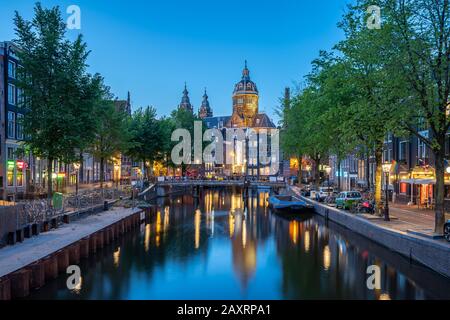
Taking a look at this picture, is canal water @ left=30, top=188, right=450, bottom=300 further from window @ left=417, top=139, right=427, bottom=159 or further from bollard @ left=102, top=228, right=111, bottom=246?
window @ left=417, top=139, right=427, bottom=159

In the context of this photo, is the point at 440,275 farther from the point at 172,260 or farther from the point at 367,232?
the point at 172,260

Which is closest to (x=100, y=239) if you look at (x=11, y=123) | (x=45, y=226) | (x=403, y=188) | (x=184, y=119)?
(x=45, y=226)

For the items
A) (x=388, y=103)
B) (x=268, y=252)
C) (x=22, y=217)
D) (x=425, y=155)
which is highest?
(x=388, y=103)

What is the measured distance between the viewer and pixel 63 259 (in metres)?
23.5

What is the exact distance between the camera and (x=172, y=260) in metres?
29.5

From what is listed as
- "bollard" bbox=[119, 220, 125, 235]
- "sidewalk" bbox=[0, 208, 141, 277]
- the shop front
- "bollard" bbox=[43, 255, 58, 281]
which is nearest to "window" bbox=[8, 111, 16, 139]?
"sidewalk" bbox=[0, 208, 141, 277]

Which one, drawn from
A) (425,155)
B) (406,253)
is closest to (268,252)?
(406,253)

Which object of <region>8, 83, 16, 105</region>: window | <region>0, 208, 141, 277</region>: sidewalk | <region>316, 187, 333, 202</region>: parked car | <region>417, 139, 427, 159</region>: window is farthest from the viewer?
<region>316, 187, 333, 202</region>: parked car

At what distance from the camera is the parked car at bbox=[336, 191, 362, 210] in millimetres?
43969

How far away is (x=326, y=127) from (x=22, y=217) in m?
28.7

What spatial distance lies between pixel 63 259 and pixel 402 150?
136ft

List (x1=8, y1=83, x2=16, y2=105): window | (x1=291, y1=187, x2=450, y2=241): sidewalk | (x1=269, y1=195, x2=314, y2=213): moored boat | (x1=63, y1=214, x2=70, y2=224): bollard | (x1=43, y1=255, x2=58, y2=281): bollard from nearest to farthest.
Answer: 1. (x1=43, y1=255, x2=58, y2=281): bollard
2. (x1=291, y1=187, x2=450, y2=241): sidewalk
3. (x1=63, y1=214, x2=70, y2=224): bollard
4. (x1=8, y1=83, x2=16, y2=105): window
5. (x1=269, y1=195, x2=314, y2=213): moored boat

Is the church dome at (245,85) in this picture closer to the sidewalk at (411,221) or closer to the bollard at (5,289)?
Result: the sidewalk at (411,221)

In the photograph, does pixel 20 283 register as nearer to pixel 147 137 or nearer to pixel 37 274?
pixel 37 274
